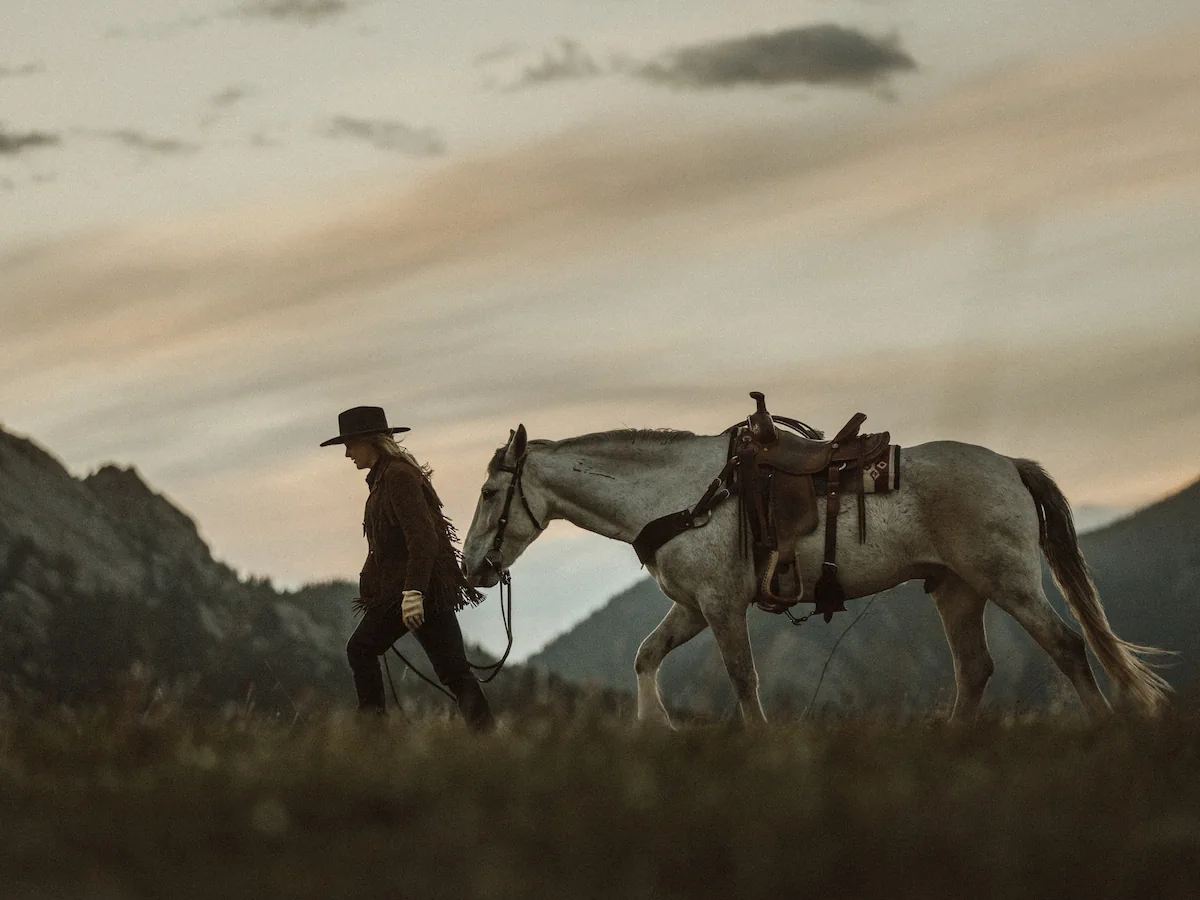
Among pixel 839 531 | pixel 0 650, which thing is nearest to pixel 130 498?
pixel 0 650

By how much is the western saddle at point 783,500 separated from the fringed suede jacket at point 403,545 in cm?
174

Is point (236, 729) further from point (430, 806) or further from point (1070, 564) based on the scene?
point (1070, 564)

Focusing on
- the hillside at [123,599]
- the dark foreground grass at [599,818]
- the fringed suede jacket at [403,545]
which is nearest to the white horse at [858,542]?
the fringed suede jacket at [403,545]

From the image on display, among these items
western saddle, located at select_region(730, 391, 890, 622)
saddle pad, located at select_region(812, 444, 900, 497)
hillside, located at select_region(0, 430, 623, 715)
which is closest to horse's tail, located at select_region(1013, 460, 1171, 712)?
saddle pad, located at select_region(812, 444, 900, 497)

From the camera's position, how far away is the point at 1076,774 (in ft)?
18.9

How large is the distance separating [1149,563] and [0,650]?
93.6m

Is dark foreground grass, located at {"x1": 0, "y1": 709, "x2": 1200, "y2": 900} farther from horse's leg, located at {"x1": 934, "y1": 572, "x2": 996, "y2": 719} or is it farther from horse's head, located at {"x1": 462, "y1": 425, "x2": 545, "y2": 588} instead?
horse's head, located at {"x1": 462, "y1": 425, "x2": 545, "y2": 588}

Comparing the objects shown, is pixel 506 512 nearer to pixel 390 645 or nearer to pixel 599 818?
pixel 390 645

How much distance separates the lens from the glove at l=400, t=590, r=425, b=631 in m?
8.68

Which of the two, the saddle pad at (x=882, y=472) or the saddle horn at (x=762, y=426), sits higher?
the saddle horn at (x=762, y=426)

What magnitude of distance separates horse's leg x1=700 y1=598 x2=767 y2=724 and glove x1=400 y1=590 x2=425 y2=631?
7.20 ft

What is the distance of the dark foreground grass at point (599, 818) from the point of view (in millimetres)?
4402

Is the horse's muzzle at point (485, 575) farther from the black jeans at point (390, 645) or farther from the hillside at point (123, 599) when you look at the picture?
the hillside at point (123, 599)

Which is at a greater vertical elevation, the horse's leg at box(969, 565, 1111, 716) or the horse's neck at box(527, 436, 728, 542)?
the horse's neck at box(527, 436, 728, 542)
